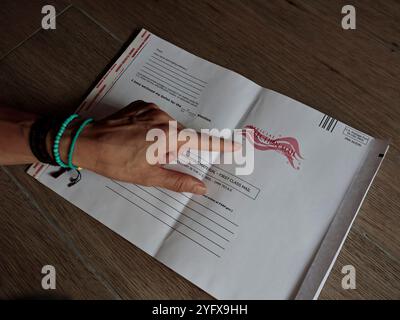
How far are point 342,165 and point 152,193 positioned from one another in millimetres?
282

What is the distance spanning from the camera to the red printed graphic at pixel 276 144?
525mm

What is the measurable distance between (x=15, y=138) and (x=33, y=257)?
178 millimetres

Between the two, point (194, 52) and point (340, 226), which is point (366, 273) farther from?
point (194, 52)

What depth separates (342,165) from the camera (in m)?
0.52

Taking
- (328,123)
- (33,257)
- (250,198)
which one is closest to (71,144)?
(33,257)

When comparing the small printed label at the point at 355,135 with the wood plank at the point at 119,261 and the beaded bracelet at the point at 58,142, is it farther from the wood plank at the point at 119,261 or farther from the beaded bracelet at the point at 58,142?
the beaded bracelet at the point at 58,142

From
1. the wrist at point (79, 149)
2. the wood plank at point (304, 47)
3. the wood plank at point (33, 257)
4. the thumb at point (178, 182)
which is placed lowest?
the wood plank at point (33, 257)

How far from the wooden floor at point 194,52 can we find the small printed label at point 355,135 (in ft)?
0.05

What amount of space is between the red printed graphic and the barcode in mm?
51

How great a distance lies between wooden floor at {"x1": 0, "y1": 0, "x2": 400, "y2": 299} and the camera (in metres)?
0.48

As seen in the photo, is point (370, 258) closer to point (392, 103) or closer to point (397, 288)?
point (397, 288)

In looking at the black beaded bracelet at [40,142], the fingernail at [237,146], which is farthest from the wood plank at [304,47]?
the black beaded bracelet at [40,142]

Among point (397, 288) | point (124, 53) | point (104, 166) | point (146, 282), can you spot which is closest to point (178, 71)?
point (124, 53)

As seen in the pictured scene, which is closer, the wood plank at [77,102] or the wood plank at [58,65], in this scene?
the wood plank at [77,102]
